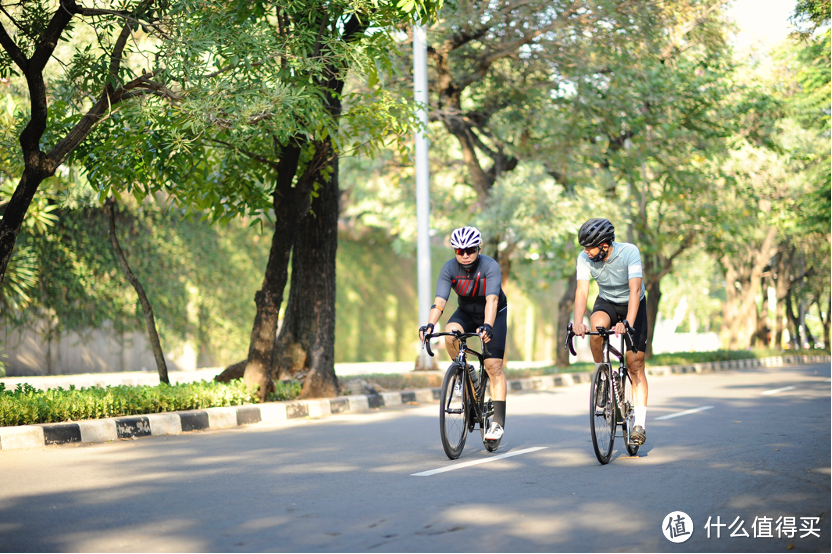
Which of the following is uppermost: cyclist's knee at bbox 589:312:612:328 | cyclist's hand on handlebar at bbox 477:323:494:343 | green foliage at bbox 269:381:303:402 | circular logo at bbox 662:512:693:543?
cyclist's knee at bbox 589:312:612:328

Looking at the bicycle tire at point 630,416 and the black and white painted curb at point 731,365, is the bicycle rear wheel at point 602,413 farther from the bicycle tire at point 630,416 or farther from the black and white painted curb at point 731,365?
the black and white painted curb at point 731,365

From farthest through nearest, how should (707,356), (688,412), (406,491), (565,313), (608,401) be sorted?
(707,356) < (565,313) < (688,412) < (608,401) < (406,491)

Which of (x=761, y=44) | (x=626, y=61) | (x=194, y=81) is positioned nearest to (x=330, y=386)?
(x=194, y=81)

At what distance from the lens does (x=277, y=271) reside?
1118cm

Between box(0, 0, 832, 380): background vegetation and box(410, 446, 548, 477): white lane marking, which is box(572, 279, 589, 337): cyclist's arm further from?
box(0, 0, 832, 380): background vegetation

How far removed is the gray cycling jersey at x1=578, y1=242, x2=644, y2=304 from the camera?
6.88m

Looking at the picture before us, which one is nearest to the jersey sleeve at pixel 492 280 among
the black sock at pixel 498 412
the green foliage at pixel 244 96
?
the black sock at pixel 498 412

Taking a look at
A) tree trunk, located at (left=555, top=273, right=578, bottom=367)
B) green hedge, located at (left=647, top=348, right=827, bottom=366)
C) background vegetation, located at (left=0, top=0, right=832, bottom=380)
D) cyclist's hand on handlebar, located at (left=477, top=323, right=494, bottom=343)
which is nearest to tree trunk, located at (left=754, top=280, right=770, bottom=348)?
green hedge, located at (left=647, top=348, right=827, bottom=366)

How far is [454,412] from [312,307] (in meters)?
5.71

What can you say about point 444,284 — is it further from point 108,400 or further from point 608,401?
point 108,400

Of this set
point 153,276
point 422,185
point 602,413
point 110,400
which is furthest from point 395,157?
point 602,413

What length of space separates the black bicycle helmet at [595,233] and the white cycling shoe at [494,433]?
1662 millimetres

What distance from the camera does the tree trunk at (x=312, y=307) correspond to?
39.6ft

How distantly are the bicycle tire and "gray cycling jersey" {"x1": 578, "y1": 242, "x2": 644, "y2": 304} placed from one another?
0.72 m
